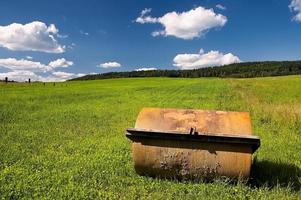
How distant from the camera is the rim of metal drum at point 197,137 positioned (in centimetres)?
675

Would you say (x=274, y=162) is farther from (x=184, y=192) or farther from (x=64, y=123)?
(x=64, y=123)

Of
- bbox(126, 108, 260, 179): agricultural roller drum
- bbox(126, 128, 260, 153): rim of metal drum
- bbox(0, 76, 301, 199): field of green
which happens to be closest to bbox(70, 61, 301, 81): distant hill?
bbox(0, 76, 301, 199): field of green

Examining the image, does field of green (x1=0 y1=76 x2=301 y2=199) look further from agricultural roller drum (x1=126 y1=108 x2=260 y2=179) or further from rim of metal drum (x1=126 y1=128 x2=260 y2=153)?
rim of metal drum (x1=126 y1=128 x2=260 y2=153)

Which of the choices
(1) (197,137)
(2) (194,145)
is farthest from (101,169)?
(1) (197,137)

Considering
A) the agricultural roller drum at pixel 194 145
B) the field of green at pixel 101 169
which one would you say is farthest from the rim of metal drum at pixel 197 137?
the field of green at pixel 101 169

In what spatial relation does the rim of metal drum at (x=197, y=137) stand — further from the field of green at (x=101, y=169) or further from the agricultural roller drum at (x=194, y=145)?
the field of green at (x=101, y=169)

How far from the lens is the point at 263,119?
16.7 meters

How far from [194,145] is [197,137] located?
0.18m

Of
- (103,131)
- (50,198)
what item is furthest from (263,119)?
(50,198)

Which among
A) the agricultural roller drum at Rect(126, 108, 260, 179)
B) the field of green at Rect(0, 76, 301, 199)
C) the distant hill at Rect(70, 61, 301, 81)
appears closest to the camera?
the field of green at Rect(0, 76, 301, 199)

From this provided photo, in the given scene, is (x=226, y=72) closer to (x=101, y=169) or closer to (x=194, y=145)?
(x=101, y=169)

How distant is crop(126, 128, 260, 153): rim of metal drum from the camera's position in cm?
675

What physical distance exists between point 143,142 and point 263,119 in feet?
34.7

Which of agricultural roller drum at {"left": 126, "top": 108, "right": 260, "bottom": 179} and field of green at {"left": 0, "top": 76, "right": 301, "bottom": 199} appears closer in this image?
field of green at {"left": 0, "top": 76, "right": 301, "bottom": 199}
